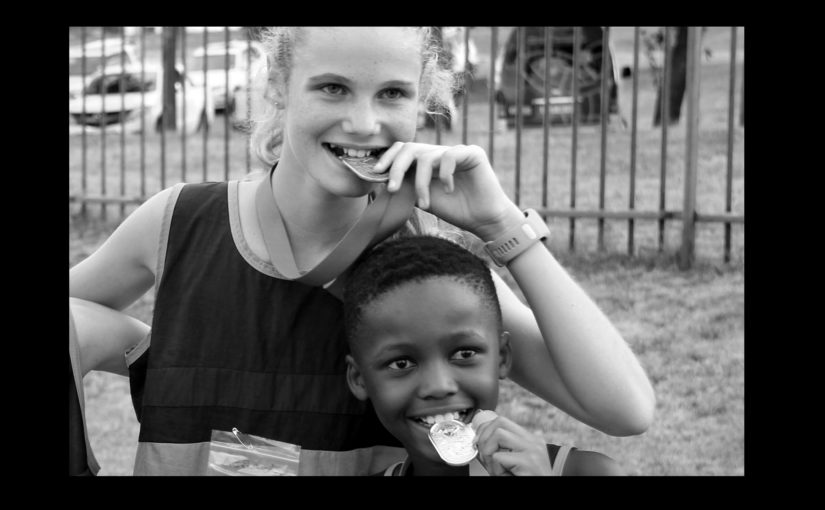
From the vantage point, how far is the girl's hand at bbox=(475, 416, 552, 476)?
6.30 feet

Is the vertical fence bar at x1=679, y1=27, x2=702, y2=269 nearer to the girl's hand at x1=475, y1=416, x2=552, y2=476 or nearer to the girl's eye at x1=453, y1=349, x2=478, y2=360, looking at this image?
the girl's eye at x1=453, y1=349, x2=478, y2=360

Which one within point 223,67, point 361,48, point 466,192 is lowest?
point 466,192

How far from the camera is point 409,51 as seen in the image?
2.21 m

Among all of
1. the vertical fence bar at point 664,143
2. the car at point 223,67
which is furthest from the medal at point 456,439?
the car at point 223,67

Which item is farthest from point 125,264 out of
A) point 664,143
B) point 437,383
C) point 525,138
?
point 525,138

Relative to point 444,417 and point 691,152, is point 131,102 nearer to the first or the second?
point 691,152

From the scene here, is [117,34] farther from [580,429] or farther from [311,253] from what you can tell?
[311,253]

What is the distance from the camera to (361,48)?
2.15 meters

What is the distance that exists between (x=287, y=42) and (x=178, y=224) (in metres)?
0.49

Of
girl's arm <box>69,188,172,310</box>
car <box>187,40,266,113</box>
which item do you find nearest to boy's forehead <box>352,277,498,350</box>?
girl's arm <box>69,188,172,310</box>

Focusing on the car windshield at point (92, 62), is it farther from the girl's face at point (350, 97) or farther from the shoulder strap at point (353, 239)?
the girl's face at point (350, 97)

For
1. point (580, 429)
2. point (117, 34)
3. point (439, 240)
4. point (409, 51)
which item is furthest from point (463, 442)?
point (117, 34)

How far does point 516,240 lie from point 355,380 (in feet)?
1.46

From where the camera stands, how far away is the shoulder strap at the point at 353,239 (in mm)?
2217
